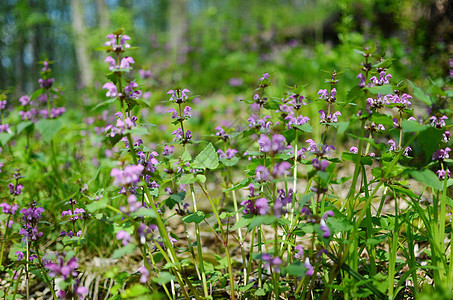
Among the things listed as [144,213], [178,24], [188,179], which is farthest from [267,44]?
[144,213]

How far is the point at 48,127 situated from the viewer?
102cm

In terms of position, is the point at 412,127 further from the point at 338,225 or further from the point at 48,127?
the point at 48,127

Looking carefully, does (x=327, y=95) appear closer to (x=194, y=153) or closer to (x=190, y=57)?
(x=194, y=153)

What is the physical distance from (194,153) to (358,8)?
5.52 metres

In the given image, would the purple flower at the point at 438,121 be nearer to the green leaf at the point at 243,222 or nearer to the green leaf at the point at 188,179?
the green leaf at the point at 243,222

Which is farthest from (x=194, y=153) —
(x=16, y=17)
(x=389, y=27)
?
(x=16, y=17)

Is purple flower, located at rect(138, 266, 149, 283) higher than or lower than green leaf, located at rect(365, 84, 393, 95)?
lower

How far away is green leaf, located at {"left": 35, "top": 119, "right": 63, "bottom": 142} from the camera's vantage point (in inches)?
39.0

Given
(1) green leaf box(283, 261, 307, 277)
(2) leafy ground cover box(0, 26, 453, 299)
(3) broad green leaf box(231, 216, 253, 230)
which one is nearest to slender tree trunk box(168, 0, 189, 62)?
(2) leafy ground cover box(0, 26, 453, 299)

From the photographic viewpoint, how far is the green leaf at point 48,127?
0.99 m

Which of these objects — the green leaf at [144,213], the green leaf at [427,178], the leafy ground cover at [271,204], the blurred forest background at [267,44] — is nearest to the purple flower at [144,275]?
the leafy ground cover at [271,204]

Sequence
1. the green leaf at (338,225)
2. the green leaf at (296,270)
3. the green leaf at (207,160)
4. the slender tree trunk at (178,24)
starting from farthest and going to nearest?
1. the slender tree trunk at (178,24)
2. the green leaf at (207,160)
3. the green leaf at (338,225)
4. the green leaf at (296,270)

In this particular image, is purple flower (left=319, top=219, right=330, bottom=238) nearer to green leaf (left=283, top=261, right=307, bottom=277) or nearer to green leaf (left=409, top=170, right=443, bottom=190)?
green leaf (left=283, top=261, right=307, bottom=277)

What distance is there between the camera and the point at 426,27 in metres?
4.36
